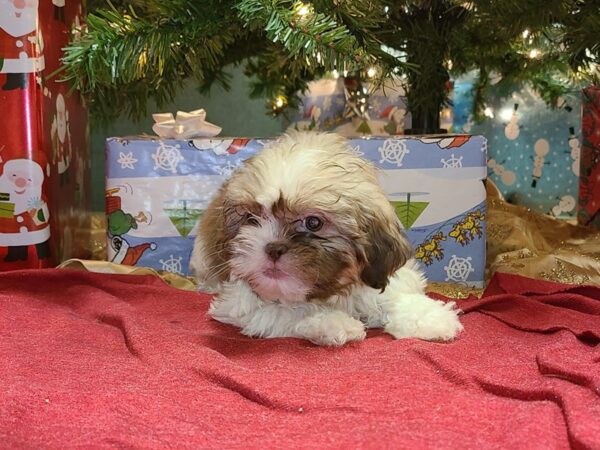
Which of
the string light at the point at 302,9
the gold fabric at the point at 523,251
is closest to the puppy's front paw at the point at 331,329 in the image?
the gold fabric at the point at 523,251

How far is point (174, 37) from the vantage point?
1.85 meters

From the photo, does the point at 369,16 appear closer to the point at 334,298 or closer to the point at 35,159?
the point at 334,298

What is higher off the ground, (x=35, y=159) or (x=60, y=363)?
(x=35, y=159)

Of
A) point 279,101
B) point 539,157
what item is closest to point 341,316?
point 279,101

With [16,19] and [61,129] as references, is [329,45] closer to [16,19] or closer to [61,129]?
[16,19]

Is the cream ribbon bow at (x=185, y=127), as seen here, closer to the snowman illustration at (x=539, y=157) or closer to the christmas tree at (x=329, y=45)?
the christmas tree at (x=329, y=45)

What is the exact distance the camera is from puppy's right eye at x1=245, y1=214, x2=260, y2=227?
162 cm

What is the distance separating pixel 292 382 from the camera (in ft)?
4.38

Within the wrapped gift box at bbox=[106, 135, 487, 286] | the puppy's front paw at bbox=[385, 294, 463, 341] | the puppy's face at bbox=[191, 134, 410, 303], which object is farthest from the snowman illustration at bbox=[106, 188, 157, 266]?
the puppy's front paw at bbox=[385, 294, 463, 341]

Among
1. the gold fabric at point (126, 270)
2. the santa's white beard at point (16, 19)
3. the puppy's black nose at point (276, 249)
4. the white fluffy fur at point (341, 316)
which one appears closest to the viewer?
the puppy's black nose at point (276, 249)

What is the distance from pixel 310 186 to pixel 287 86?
1747 millimetres

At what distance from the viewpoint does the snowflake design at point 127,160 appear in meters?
2.33

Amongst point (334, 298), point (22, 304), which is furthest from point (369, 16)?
point (22, 304)

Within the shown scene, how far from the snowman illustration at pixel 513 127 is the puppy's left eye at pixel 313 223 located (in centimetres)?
242
